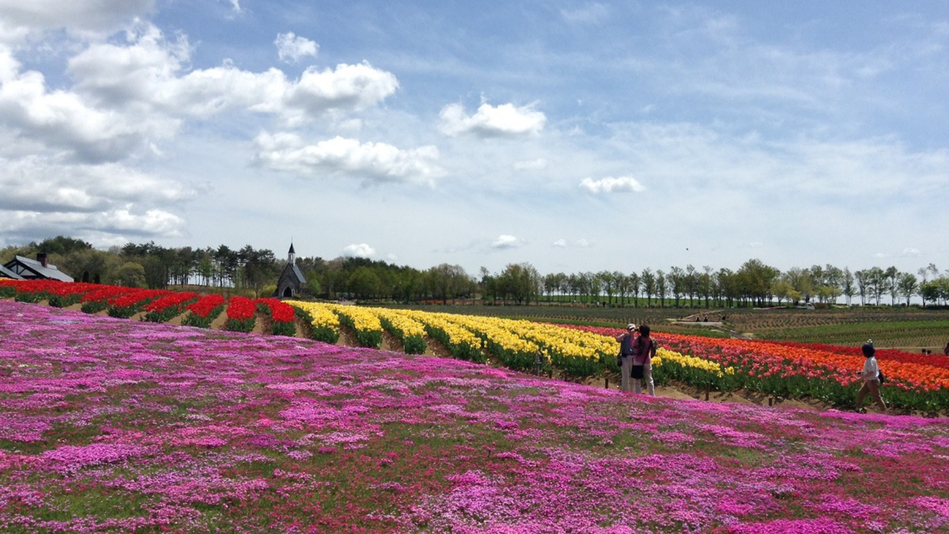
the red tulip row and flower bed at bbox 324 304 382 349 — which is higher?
flower bed at bbox 324 304 382 349

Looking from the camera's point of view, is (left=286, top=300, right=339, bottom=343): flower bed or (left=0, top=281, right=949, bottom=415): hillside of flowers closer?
(left=0, top=281, right=949, bottom=415): hillside of flowers

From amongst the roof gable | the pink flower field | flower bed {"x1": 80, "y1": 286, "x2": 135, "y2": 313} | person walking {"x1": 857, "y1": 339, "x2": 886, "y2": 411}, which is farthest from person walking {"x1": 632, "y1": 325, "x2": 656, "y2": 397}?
the roof gable

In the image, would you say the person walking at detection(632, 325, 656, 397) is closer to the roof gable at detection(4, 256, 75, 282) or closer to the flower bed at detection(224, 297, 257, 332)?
A: the flower bed at detection(224, 297, 257, 332)

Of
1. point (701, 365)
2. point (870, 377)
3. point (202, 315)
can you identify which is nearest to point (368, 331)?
point (202, 315)

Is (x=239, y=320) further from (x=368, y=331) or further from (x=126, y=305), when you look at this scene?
(x=126, y=305)

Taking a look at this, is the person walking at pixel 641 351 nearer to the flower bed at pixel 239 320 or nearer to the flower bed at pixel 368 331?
the flower bed at pixel 368 331

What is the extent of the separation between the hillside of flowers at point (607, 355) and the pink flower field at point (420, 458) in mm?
4051

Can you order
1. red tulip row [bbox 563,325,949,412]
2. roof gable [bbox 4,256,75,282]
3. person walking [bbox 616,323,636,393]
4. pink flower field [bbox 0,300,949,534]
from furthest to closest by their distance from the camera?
roof gable [bbox 4,256,75,282] → red tulip row [bbox 563,325,949,412] → person walking [bbox 616,323,636,393] → pink flower field [bbox 0,300,949,534]

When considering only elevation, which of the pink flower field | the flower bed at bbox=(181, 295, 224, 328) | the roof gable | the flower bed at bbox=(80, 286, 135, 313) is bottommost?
the pink flower field

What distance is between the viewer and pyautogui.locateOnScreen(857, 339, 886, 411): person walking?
1614 centimetres

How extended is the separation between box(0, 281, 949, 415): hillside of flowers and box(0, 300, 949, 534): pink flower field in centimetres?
405

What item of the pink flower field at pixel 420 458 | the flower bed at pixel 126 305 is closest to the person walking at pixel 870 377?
the pink flower field at pixel 420 458

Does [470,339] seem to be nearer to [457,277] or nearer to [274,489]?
[274,489]

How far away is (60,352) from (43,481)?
10906 millimetres
